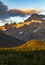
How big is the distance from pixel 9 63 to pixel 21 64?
20.3ft

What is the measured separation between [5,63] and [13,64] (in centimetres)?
461

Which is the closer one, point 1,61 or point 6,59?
point 1,61

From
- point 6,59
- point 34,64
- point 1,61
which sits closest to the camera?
Answer: point 1,61

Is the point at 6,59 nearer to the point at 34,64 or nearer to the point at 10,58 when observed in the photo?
the point at 10,58

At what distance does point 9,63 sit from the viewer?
117 metres

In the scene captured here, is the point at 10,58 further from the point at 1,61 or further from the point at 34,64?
the point at 34,64

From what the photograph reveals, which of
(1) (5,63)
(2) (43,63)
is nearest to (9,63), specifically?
(1) (5,63)

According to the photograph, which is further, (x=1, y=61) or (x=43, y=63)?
(x=43, y=63)

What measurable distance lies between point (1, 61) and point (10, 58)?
8813 millimetres

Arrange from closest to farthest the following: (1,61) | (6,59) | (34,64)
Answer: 1. (1,61)
2. (6,59)
3. (34,64)

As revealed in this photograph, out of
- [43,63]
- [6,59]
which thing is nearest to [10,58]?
[6,59]

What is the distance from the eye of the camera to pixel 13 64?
377 feet

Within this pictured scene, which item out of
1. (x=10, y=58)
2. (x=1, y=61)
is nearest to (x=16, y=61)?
(x=10, y=58)

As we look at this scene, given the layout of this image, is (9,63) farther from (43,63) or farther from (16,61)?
(43,63)
